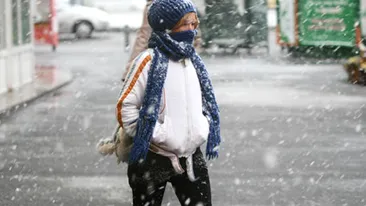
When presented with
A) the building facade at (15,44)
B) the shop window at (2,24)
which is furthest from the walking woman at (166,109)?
the shop window at (2,24)

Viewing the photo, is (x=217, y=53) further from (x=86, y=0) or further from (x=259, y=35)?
(x=86, y=0)

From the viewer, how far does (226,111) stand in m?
13.1

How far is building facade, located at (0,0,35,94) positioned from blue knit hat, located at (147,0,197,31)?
11.6 meters

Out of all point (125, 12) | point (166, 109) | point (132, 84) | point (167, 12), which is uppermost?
point (167, 12)

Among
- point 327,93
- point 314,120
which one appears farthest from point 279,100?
point 314,120

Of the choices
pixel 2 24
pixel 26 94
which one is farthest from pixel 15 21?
pixel 26 94

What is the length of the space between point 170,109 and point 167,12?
1.56 ft

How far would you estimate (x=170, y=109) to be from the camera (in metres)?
4.19

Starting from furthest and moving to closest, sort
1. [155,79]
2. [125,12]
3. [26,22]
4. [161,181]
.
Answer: [125,12], [26,22], [161,181], [155,79]

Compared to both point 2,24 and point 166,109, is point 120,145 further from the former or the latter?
point 2,24

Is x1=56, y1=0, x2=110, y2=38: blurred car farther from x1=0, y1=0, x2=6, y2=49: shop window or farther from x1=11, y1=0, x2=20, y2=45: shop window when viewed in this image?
x1=0, y1=0, x2=6, y2=49: shop window

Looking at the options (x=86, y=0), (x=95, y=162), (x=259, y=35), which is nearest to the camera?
(x=95, y=162)

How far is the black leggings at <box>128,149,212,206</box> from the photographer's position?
425 centimetres

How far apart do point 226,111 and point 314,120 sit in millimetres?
1652
